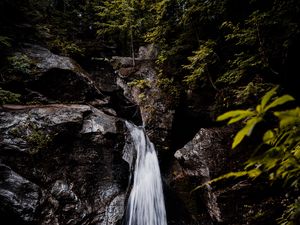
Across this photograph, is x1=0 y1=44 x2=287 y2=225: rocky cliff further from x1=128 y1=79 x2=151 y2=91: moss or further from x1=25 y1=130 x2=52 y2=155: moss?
x1=128 y1=79 x2=151 y2=91: moss

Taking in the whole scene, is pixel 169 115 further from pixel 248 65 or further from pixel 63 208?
pixel 63 208

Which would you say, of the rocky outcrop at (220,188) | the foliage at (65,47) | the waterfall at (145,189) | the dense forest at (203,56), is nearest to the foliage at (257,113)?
the dense forest at (203,56)

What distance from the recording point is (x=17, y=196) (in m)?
5.18

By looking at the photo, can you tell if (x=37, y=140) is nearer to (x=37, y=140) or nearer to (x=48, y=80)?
(x=37, y=140)

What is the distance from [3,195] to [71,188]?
4.74ft

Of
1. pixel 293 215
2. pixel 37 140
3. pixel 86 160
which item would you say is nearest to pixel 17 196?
pixel 37 140

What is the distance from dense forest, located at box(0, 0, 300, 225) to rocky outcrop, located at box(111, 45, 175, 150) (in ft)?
0.31

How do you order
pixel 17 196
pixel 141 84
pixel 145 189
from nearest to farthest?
pixel 17 196
pixel 145 189
pixel 141 84

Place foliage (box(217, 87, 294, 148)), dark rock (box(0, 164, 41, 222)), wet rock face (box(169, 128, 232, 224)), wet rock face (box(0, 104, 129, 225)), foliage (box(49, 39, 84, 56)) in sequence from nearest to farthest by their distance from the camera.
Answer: foliage (box(217, 87, 294, 148)) → dark rock (box(0, 164, 41, 222)) → wet rock face (box(0, 104, 129, 225)) → wet rock face (box(169, 128, 232, 224)) → foliage (box(49, 39, 84, 56))

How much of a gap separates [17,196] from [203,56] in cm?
564

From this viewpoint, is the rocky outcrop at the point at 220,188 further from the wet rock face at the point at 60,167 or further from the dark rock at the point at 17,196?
the dark rock at the point at 17,196

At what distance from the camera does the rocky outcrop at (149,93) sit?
837 cm

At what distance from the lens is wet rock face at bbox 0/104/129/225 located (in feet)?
17.5

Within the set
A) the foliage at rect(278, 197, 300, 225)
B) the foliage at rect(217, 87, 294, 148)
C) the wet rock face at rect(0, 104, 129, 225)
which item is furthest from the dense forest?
the foliage at rect(217, 87, 294, 148)
